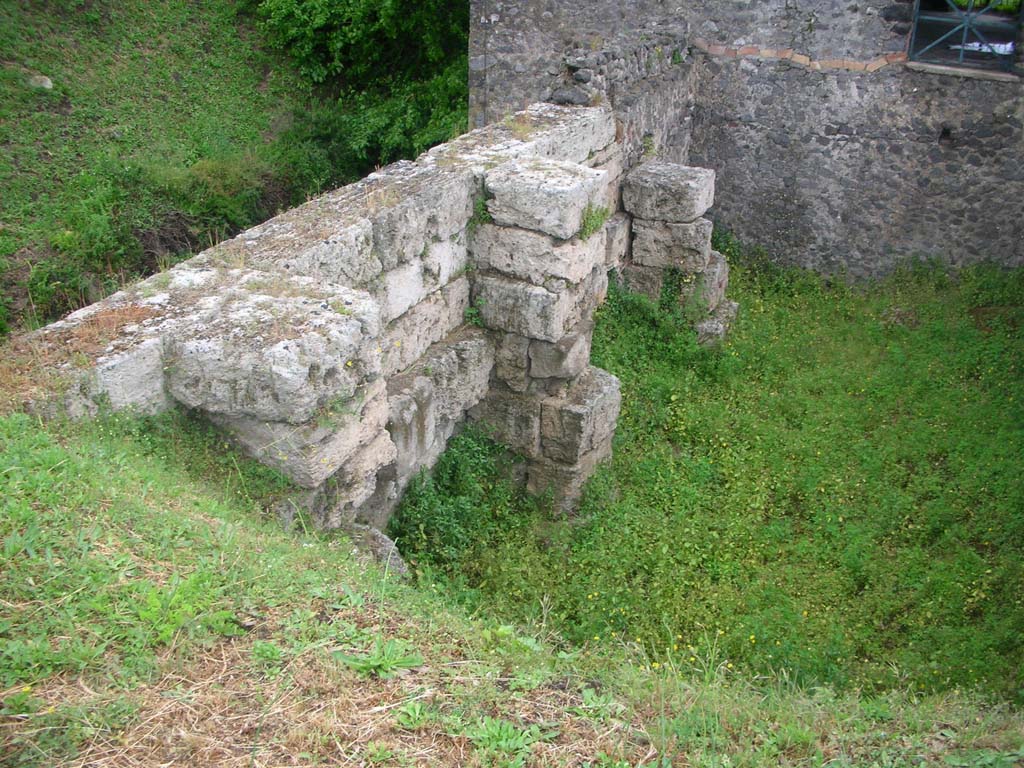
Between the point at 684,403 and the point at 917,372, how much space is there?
2333 millimetres

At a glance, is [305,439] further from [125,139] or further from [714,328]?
[125,139]

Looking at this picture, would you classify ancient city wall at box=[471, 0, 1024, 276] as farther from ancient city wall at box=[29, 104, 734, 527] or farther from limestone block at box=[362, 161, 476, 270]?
limestone block at box=[362, 161, 476, 270]

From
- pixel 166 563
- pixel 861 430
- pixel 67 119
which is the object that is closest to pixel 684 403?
pixel 861 430

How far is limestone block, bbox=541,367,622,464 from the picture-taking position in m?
6.82

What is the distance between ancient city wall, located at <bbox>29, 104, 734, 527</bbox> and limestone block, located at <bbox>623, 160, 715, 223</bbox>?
21 mm

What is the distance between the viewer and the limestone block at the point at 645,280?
8.96m

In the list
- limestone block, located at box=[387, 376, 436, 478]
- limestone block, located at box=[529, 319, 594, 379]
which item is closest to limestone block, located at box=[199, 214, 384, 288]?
limestone block, located at box=[387, 376, 436, 478]

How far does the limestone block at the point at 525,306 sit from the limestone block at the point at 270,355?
6.50 feet

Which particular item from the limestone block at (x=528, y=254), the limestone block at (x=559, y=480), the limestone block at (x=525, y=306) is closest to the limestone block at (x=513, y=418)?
the limestone block at (x=559, y=480)

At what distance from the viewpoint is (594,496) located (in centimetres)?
699

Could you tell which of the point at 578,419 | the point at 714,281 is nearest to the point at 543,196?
the point at 578,419

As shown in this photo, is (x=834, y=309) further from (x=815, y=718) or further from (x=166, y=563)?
(x=166, y=563)

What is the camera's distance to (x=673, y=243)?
8758 mm

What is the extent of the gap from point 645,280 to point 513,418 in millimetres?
2720
